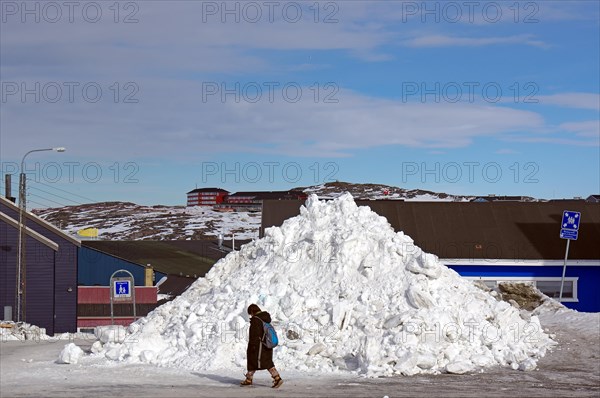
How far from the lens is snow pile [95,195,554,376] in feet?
68.7

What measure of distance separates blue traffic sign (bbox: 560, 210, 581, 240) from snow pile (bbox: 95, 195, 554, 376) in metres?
8.93

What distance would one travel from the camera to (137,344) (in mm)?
22000

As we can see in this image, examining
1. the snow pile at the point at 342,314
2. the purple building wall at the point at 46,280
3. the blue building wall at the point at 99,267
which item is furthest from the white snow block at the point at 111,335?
the blue building wall at the point at 99,267

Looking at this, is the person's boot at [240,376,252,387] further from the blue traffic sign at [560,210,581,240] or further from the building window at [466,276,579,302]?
the blue traffic sign at [560,210,581,240]

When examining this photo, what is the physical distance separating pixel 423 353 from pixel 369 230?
17.0 feet

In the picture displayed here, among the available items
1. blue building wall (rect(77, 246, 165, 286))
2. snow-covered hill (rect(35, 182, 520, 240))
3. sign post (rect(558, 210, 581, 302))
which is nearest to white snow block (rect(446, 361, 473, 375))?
sign post (rect(558, 210, 581, 302))

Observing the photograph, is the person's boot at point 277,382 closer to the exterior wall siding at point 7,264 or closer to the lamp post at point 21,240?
the lamp post at point 21,240

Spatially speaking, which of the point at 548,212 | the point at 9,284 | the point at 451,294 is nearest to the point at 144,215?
the point at 9,284

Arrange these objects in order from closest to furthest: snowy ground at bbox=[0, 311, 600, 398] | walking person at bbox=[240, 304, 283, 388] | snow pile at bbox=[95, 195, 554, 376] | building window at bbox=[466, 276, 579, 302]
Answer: snowy ground at bbox=[0, 311, 600, 398] → walking person at bbox=[240, 304, 283, 388] → snow pile at bbox=[95, 195, 554, 376] → building window at bbox=[466, 276, 579, 302]

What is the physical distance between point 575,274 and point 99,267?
34.0 m

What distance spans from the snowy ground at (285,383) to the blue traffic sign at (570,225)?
437 inches

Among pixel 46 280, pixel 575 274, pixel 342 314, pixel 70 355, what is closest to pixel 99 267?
pixel 46 280

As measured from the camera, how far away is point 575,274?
34.5 m

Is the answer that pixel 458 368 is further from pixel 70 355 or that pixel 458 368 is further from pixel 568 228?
pixel 568 228
